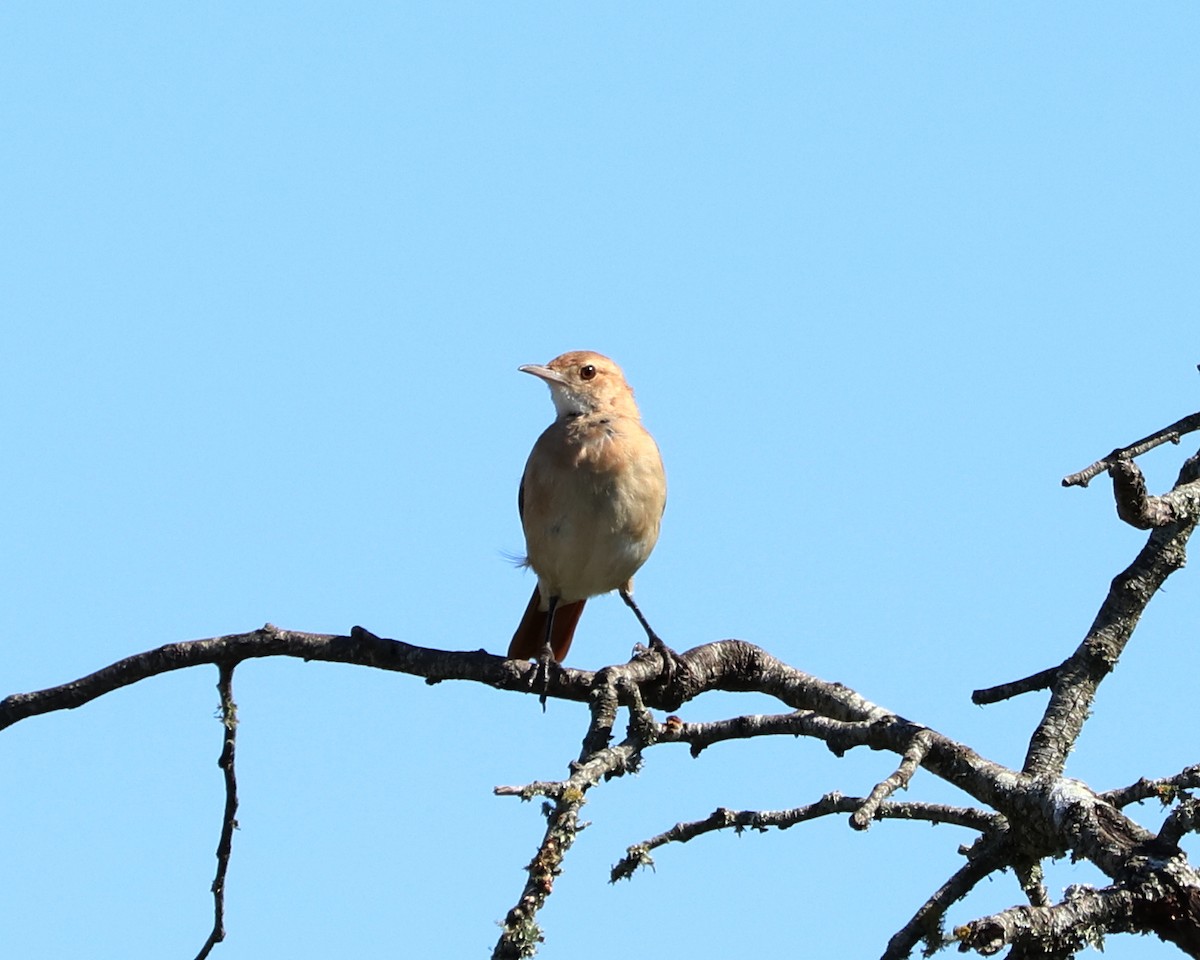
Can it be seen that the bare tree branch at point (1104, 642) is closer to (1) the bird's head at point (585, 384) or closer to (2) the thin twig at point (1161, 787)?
(2) the thin twig at point (1161, 787)

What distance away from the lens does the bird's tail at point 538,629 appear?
7371mm

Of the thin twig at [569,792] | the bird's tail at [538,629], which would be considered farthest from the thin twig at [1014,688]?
the bird's tail at [538,629]

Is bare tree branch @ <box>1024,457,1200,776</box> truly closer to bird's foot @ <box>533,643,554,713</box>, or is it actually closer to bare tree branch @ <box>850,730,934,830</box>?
bare tree branch @ <box>850,730,934,830</box>

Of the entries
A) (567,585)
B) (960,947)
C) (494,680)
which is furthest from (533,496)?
(960,947)

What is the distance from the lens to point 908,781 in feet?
11.1

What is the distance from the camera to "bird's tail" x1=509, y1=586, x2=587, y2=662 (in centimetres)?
737

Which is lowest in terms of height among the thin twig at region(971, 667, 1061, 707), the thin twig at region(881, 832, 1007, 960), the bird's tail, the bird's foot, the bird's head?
the thin twig at region(881, 832, 1007, 960)

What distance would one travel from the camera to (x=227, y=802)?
4.11m

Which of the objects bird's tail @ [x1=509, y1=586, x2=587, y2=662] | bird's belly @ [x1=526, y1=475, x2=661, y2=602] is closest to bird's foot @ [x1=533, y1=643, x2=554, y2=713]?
bird's belly @ [x1=526, y1=475, x2=661, y2=602]

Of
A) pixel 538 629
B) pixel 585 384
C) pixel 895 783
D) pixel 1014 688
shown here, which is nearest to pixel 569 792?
pixel 895 783

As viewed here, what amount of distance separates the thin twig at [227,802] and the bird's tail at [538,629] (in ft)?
10.4

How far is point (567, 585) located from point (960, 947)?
438 centimetres

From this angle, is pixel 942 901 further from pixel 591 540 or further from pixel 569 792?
pixel 591 540

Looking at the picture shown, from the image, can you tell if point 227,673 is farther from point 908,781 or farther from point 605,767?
point 908,781
